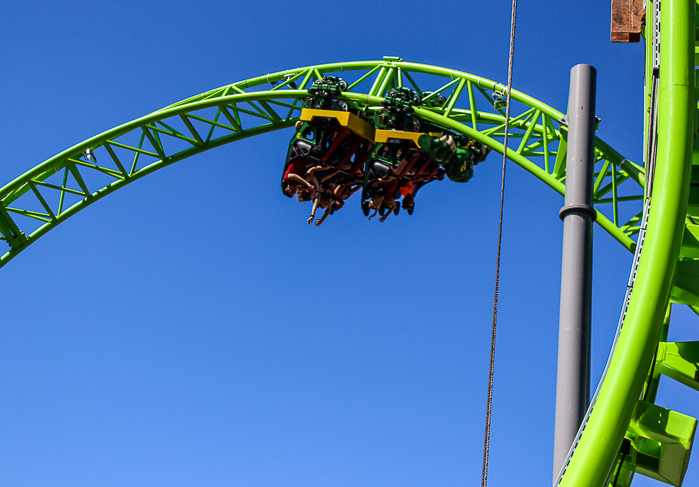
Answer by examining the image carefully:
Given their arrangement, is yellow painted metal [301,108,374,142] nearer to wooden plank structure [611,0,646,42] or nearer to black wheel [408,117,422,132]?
black wheel [408,117,422,132]

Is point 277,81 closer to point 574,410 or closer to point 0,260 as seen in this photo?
point 0,260

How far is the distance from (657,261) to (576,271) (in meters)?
0.51

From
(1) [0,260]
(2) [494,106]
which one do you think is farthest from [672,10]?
(1) [0,260]

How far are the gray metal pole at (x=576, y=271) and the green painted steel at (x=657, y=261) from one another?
25 cm

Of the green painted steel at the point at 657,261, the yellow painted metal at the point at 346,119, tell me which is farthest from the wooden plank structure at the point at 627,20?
the yellow painted metal at the point at 346,119

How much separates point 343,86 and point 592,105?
20.3 ft

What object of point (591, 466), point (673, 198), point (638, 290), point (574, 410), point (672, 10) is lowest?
point (591, 466)

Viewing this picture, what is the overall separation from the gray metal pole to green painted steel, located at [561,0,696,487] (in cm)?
25

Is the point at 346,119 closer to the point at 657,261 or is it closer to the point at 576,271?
the point at 576,271

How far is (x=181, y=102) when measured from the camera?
12.9 m

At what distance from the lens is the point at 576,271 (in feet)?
17.3

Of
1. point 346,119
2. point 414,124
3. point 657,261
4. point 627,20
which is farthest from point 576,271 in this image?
point 346,119

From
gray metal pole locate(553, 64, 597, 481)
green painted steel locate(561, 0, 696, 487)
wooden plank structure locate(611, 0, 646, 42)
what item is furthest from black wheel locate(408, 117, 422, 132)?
green painted steel locate(561, 0, 696, 487)

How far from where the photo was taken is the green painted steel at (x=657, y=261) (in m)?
4.55
